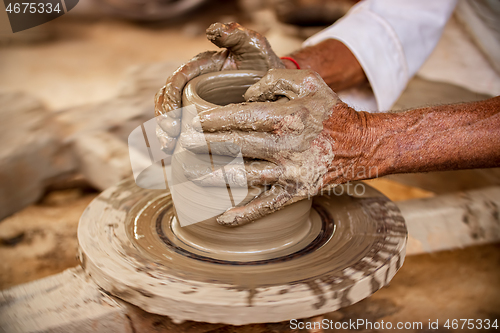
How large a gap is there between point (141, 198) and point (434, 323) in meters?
1.43

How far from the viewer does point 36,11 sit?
668 centimetres

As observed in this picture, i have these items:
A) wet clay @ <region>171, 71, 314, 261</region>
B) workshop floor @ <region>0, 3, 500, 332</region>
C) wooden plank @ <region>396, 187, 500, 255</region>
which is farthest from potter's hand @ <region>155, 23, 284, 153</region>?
wooden plank @ <region>396, 187, 500, 255</region>

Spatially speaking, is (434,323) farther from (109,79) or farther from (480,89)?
(109,79)

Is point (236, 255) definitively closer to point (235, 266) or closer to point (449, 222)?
point (235, 266)

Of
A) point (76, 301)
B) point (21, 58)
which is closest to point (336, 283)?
point (76, 301)

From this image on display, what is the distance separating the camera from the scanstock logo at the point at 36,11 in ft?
16.3

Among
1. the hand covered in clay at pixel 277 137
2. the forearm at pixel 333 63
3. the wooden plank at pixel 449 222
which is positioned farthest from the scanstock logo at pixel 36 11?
the wooden plank at pixel 449 222

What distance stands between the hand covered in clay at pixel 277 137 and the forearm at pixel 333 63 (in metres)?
0.82

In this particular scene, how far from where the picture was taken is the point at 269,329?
3.65ft

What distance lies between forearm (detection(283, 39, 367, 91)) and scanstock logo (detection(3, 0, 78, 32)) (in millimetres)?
3775

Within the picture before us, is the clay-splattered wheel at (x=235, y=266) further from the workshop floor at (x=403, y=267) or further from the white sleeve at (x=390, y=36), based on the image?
the white sleeve at (x=390, y=36)

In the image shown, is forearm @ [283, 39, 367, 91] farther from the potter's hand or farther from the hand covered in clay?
the hand covered in clay

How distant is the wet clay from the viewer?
3.79 ft

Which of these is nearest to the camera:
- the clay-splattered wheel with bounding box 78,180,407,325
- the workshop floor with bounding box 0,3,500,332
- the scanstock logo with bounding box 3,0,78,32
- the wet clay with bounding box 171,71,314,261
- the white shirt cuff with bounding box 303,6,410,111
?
→ the clay-splattered wheel with bounding box 78,180,407,325
